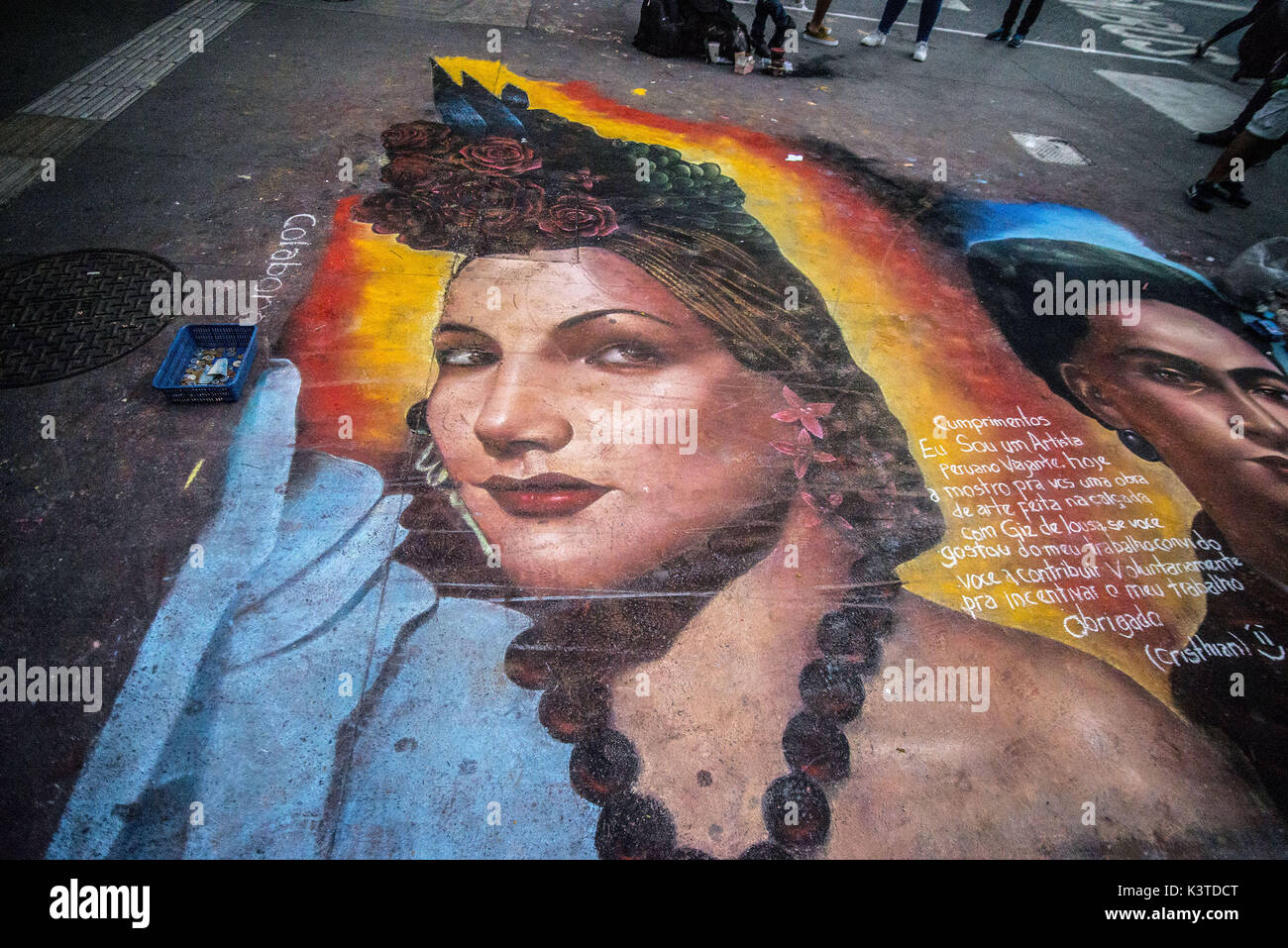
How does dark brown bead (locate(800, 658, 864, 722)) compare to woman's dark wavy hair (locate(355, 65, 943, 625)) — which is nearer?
dark brown bead (locate(800, 658, 864, 722))

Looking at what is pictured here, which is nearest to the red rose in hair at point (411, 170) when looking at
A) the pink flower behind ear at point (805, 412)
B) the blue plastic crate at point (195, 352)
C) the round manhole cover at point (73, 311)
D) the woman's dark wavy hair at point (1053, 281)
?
the round manhole cover at point (73, 311)

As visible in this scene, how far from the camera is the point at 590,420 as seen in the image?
4.04 metres

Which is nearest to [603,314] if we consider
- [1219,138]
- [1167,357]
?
[1167,357]

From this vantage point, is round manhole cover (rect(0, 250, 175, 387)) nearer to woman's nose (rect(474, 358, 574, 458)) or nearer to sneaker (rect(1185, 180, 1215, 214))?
woman's nose (rect(474, 358, 574, 458))

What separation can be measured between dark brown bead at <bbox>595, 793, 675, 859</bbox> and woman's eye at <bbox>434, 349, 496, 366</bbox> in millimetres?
2954

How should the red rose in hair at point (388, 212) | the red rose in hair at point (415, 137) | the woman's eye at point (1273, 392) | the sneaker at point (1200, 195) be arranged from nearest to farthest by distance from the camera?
the woman's eye at point (1273, 392), the red rose in hair at point (388, 212), the red rose in hair at point (415, 137), the sneaker at point (1200, 195)

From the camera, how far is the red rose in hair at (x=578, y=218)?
5.46m

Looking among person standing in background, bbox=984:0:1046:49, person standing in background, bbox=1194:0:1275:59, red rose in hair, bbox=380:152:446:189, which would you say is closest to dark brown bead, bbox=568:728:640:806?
red rose in hair, bbox=380:152:446:189

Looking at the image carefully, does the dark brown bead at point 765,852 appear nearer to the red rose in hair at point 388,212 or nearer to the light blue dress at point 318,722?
the light blue dress at point 318,722

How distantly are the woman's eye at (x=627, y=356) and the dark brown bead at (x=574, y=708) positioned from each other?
90.9 inches

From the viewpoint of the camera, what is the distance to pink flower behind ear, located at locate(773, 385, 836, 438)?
4266mm
